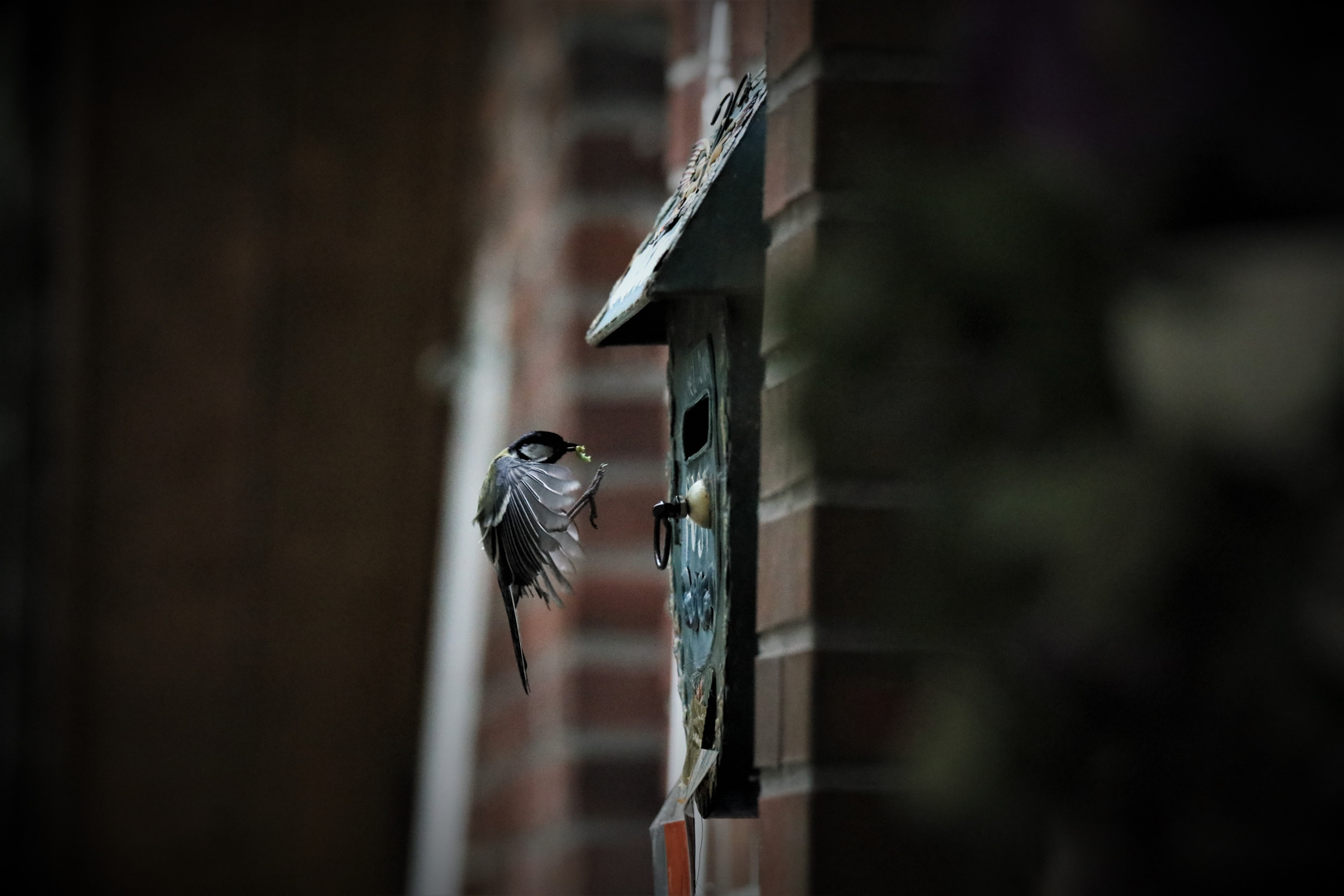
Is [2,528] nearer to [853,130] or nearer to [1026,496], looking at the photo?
[853,130]

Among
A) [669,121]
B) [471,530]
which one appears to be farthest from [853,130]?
[471,530]

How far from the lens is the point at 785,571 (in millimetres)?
672

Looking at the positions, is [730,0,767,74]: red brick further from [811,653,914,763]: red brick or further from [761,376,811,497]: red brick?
[811,653,914,763]: red brick

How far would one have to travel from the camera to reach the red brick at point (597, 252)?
1707mm

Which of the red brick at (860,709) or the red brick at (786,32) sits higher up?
the red brick at (786,32)

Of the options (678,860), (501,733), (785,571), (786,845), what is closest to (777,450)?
(785,571)

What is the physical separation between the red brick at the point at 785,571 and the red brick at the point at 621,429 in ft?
3.16

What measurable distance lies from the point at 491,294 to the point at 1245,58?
1.77 metres

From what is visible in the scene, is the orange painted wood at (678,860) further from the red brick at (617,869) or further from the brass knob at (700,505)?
the red brick at (617,869)

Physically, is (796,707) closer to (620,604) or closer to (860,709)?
(860,709)

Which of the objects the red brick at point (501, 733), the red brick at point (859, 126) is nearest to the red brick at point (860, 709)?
the red brick at point (859, 126)

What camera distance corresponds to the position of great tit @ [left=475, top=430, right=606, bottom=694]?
0.95 metres

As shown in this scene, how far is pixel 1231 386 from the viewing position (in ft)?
1.20

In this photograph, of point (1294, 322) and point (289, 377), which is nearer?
point (1294, 322)
